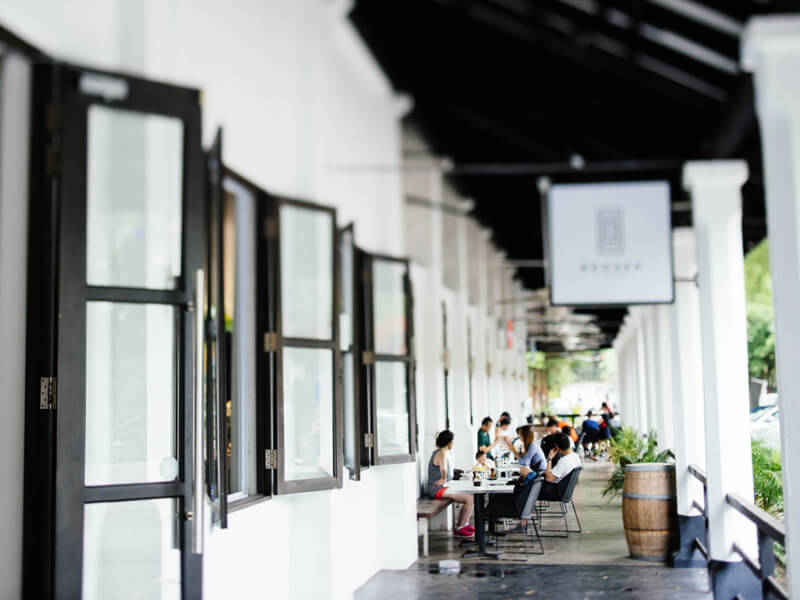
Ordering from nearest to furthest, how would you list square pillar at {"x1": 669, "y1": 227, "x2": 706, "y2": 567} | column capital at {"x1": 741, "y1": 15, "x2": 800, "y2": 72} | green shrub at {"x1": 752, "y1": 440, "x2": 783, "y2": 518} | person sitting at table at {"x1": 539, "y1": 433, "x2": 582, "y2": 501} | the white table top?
column capital at {"x1": 741, "y1": 15, "x2": 800, "y2": 72}
green shrub at {"x1": 752, "y1": 440, "x2": 783, "y2": 518}
the white table top
person sitting at table at {"x1": 539, "y1": 433, "x2": 582, "y2": 501}
square pillar at {"x1": 669, "y1": 227, "x2": 706, "y2": 567}

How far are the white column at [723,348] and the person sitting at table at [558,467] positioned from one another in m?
1.18

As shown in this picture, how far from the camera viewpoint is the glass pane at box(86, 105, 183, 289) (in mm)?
3377

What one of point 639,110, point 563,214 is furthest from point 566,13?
point 639,110

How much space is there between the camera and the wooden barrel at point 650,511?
7191 millimetres

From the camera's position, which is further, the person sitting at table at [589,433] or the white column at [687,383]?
the white column at [687,383]

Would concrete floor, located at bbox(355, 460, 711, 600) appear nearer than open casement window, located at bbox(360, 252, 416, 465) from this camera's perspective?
Yes

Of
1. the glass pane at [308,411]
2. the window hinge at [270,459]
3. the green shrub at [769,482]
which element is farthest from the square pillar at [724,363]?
the window hinge at [270,459]

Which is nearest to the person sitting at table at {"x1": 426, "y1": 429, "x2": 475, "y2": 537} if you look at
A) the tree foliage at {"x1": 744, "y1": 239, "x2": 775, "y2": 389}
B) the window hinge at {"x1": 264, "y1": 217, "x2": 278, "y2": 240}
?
the window hinge at {"x1": 264, "y1": 217, "x2": 278, "y2": 240}

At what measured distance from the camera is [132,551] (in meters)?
3.38

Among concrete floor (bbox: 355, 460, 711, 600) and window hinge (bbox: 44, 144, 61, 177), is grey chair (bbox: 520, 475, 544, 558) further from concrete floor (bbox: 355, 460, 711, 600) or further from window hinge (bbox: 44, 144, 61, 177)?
window hinge (bbox: 44, 144, 61, 177)

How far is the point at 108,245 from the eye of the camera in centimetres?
342

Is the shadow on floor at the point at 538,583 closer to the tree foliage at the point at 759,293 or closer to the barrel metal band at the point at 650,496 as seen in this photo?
the barrel metal band at the point at 650,496

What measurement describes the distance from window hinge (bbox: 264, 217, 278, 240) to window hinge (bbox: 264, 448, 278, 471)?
1191 mm

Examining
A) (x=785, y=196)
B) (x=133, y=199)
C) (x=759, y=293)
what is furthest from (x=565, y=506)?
(x=759, y=293)
